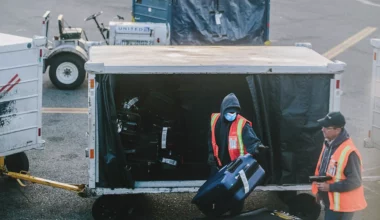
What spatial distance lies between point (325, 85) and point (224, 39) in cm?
730

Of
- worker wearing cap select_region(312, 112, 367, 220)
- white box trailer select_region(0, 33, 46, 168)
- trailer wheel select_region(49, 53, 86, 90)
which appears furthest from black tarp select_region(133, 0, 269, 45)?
worker wearing cap select_region(312, 112, 367, 220)

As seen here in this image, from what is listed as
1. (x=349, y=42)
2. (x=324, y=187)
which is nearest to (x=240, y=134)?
(x=324, y=187)

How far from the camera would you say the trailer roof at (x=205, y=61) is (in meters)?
8.41

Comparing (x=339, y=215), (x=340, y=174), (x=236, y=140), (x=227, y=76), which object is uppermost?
(x=227, y=76)

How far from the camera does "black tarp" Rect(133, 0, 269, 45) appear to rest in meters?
15.7

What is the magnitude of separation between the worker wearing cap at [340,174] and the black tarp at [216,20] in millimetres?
8704

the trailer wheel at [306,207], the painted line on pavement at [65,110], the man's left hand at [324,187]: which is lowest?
the trailer wheel at [306,207]

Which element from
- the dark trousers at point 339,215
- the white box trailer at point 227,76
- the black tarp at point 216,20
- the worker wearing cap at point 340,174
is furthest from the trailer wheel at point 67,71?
the dark trousers at point 339,215

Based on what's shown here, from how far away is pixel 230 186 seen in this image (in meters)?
7.45

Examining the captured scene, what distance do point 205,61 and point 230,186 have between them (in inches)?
76.6

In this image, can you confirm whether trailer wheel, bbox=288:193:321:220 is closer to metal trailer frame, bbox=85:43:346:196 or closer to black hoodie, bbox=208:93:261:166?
metal trailer frame, bbox=85:43:346:196

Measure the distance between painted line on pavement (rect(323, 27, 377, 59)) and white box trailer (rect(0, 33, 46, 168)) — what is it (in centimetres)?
1058

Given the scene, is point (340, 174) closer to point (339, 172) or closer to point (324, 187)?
point (339, 172)

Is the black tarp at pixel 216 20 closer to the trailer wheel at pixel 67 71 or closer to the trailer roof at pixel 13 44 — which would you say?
the trailer wheel at pixel 67 71
